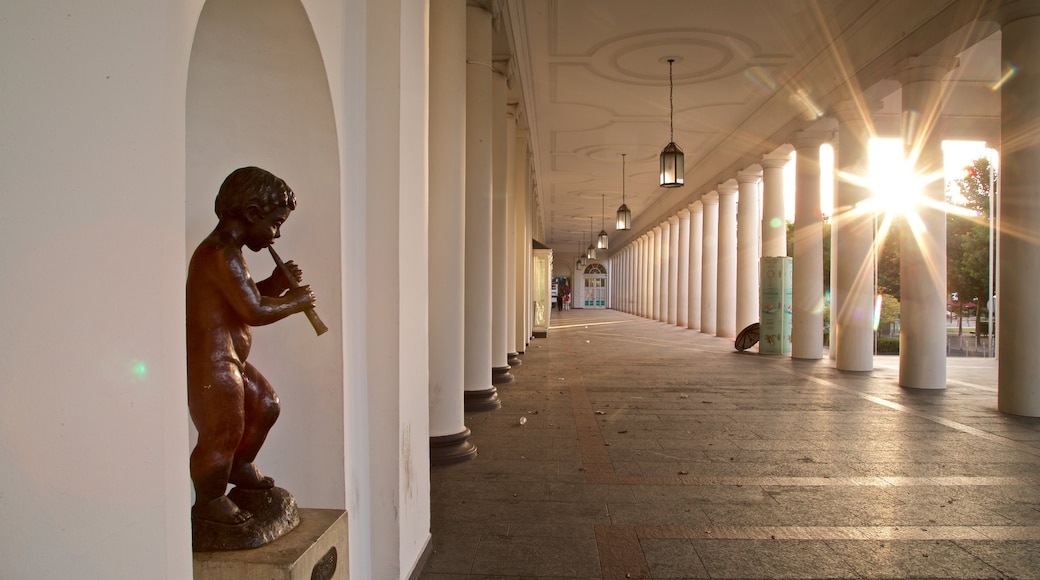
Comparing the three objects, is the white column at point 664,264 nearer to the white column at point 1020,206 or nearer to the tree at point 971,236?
the tree at point 971,236

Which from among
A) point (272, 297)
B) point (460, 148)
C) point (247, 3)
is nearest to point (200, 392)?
point (272, 297)

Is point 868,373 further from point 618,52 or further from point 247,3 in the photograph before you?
point 247,3

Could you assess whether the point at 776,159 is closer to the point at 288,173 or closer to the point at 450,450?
the point at 450,450

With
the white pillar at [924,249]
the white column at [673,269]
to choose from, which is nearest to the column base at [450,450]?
the white pillar at [924,249]

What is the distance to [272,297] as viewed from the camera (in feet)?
7.79

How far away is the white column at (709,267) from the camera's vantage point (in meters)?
23.9

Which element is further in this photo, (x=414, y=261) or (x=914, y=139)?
(x=914, y=139)

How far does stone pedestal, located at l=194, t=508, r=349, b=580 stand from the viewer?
81.8 inches

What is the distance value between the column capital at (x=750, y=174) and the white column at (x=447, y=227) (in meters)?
14.5

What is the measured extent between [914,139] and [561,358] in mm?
8186

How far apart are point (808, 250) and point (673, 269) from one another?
15723 millimetres

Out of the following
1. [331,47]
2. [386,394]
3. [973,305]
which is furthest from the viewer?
[973,305]

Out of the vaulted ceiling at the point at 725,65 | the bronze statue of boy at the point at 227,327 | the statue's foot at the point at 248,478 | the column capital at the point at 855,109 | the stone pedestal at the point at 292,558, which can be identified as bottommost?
the stone pedestal at the point at 292,558

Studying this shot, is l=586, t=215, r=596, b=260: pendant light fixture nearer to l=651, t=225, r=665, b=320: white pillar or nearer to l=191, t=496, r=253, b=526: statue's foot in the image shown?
l=651, t=225, r=665, b=320: white pillar
